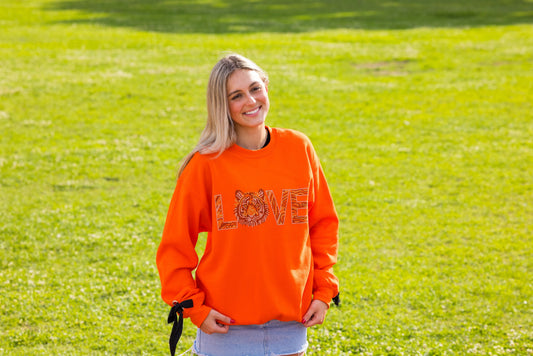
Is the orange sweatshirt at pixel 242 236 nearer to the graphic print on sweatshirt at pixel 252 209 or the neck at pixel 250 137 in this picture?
the graphic print on sweatshirt at pixel 252 209

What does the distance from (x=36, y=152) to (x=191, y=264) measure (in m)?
11.5

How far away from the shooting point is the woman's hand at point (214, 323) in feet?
12.4

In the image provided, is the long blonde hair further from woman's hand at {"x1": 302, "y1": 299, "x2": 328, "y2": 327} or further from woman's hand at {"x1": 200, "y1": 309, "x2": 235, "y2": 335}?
woman's hand at {"x1": 302, "y1": 299, "x2": 328, "y2": 327}

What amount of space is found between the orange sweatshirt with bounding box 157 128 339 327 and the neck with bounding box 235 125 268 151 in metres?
0.12

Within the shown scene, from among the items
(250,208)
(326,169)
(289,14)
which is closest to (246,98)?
(250,208)

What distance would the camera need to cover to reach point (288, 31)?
102 feet

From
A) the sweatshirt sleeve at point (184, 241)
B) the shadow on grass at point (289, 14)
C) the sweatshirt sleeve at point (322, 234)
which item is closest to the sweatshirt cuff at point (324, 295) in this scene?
the sweatshirt sleeve at point (322, 234)

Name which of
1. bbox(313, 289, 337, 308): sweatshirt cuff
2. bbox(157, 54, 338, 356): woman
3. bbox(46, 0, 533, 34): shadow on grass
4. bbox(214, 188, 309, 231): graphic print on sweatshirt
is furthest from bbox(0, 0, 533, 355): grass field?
bbox(214, 188, 309, 231): graphic print on sweatshirt

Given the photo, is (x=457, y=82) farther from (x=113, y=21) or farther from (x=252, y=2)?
(x=252, y=2)

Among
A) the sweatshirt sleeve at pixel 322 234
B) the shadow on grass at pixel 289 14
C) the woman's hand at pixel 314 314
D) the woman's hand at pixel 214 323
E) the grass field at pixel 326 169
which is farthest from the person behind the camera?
the shadow on grass at pixel 289 14

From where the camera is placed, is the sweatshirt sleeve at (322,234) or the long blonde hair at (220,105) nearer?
the long blonde hair at (220,105)

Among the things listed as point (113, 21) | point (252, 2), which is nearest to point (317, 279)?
point (113, 21)

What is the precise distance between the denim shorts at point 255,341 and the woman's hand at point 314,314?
135mm

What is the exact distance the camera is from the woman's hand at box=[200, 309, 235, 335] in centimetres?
378
